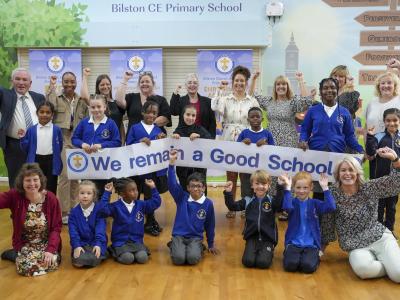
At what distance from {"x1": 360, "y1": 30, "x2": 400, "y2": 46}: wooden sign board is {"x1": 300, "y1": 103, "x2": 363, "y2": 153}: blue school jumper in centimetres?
316

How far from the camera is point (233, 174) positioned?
5152 millimetres

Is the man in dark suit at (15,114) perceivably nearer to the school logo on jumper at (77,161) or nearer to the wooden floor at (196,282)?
the school logo on jumper at (77,161)

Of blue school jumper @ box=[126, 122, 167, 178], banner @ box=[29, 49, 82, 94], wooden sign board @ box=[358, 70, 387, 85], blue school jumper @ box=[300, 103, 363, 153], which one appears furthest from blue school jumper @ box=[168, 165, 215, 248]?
wooden sign board @ box=[358, 70, 387, 85]

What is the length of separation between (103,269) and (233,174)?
2.15 meters

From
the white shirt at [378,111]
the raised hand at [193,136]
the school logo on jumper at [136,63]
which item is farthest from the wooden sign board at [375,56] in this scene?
the raised hand at [193,136]

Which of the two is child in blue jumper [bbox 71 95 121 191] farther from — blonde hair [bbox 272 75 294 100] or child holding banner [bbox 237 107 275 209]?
blonde hair [bbox 272 75 294 100]

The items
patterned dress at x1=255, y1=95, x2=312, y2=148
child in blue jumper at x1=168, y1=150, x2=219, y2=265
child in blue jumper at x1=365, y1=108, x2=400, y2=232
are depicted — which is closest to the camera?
child in blue jumper at x1=168, y1=150, x2=219, y2=265

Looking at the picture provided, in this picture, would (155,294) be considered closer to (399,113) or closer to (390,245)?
(390,245)

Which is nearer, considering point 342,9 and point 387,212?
point 387,212

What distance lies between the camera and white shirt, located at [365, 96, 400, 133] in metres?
4.45

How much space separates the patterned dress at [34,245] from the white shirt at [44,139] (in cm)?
103

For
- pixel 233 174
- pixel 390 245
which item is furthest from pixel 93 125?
pixel 390 245

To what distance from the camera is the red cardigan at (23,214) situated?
135 inches

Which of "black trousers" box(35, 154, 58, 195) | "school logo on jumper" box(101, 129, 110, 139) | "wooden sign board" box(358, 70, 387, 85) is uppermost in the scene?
"wooden sign board" box(358, 70, 387, 85)
